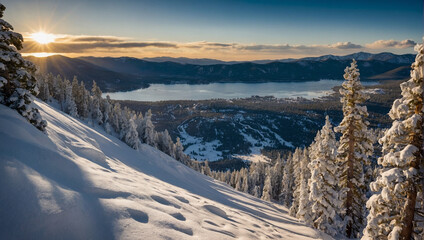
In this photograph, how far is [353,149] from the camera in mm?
17719

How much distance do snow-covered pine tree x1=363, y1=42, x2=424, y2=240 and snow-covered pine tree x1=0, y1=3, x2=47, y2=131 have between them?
61.3ft

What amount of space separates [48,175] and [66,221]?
9.65 ft

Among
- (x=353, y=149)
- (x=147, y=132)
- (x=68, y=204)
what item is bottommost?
(x=147, y=132)

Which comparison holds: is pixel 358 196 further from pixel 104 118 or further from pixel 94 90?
pixel 94 90

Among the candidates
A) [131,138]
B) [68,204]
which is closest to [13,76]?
[68,204]

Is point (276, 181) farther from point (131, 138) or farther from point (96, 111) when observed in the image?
point (96, 111)

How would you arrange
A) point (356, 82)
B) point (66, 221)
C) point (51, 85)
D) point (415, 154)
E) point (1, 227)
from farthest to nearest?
point (51, 85) < point (356, 82) < point (415, 154) < point (66, 221) < point (1, 227)

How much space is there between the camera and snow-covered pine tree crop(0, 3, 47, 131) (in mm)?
13742

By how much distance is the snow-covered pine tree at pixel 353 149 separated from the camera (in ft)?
56.5

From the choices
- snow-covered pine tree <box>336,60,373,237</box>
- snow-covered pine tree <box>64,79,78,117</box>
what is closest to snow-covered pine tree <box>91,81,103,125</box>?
snow-covered pine tree <box>64,79,78,117</box>

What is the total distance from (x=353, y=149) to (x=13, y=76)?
23.5m

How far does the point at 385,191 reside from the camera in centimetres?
973

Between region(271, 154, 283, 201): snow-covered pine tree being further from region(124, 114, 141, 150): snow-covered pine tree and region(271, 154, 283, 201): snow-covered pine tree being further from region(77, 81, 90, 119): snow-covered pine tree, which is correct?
region(77, 81, 90, 119): snow-covered pine tree

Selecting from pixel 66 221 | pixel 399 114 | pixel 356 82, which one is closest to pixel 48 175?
pixel 66 221
